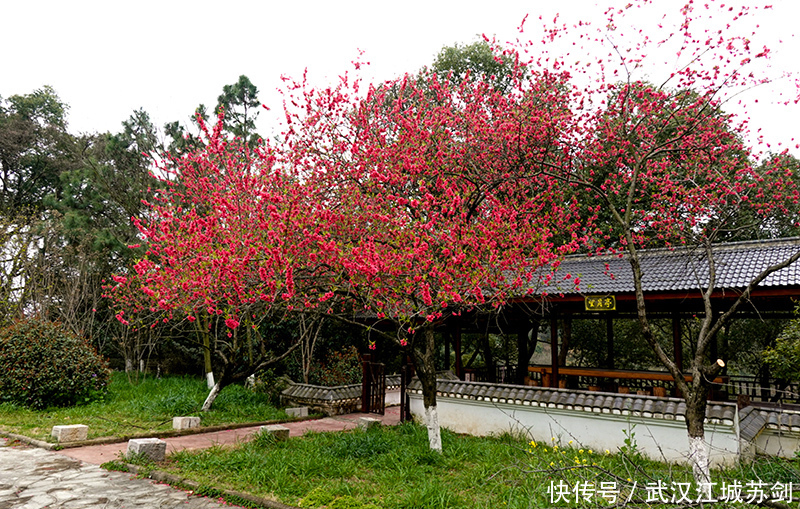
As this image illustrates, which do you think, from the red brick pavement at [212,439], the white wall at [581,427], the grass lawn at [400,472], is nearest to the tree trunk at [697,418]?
the grass lawn at [400,472]

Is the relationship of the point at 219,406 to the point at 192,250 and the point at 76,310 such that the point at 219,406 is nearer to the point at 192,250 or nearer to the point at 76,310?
the point at 192,250

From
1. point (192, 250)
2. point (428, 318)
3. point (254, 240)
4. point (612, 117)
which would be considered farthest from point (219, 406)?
point (612, 117)

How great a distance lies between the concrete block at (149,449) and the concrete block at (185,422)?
2.31m

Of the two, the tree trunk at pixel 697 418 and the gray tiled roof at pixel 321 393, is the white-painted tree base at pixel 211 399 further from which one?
the tree trunk at pixel 697 418

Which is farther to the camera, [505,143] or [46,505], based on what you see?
[505,143]

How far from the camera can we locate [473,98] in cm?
1017

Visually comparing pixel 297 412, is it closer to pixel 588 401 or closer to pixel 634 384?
pixel 588 401

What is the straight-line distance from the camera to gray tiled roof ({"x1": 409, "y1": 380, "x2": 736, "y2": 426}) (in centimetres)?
745

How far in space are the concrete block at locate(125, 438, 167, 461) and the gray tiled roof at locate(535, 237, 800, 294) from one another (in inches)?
272

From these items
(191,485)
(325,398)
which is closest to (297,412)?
(325,398)

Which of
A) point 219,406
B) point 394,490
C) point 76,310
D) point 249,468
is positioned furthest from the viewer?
point 76,310

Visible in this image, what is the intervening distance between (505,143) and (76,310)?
14112 millimetres

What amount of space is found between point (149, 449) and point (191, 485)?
152 centimetres

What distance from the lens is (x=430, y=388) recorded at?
7.88m
